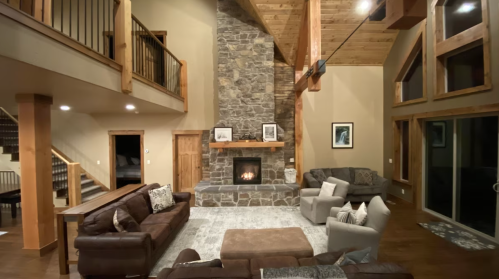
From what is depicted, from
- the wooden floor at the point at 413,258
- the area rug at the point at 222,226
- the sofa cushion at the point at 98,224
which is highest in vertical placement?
the sofa cushion at the point at 98,224

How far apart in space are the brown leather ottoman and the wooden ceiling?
4.93 m

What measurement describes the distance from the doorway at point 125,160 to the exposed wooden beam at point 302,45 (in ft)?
15.8

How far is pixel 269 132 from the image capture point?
19.8 feet

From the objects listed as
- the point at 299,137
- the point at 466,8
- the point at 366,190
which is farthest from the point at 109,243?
the point at 466,8

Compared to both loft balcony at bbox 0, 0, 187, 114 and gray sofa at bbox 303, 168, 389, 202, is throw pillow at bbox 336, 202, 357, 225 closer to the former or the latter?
gray sofa at bbox 303, 168, 389, 202

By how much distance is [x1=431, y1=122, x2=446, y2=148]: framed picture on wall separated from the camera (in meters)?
4.77

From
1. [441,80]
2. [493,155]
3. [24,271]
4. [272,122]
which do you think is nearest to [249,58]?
[272,122]

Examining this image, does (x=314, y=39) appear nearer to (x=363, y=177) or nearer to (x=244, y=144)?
(x=244, y=144)

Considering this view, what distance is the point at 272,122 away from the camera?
6.13 m

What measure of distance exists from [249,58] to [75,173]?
4.69 meters

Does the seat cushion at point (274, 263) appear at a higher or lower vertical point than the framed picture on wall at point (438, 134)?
lower

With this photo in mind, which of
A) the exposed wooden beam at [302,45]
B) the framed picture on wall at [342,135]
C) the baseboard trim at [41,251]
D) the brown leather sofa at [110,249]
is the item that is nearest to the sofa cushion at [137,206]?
the brown leather sofa at [110,249]

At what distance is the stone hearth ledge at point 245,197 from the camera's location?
5.58 meters

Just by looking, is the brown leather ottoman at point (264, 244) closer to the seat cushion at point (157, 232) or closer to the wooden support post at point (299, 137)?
the seat cushion at point (157, 232)
